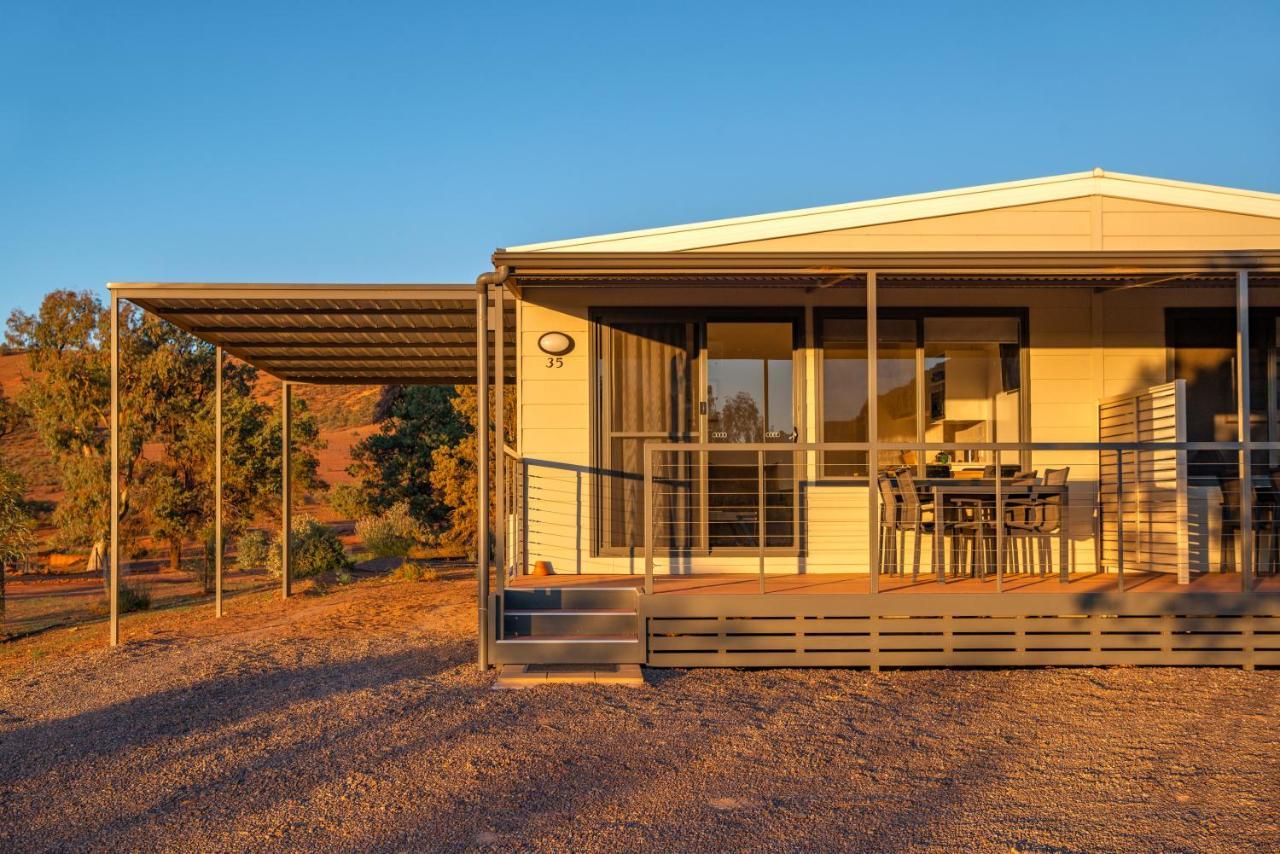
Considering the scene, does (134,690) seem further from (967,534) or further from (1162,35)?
(1162,35)

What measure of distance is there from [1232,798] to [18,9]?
56.1 ft

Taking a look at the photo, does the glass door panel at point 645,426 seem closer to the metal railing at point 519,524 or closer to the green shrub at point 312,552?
the metal railing at point 519,524

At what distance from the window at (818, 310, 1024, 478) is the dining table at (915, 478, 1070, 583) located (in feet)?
2.82

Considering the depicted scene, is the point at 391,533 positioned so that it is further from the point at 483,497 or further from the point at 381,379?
the point at 483,497

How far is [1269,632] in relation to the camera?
646cm

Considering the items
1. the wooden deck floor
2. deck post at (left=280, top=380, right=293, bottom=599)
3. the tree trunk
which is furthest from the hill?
the wooden deck floor

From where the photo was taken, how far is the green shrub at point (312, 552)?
12664 millimetres

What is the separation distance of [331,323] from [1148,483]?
6.47m

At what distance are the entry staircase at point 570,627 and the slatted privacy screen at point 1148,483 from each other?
334 centimetres

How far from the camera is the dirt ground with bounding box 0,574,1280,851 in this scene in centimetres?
362

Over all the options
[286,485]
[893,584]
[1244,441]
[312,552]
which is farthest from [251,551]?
[1244,441]

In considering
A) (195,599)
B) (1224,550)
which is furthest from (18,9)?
(1224,550)

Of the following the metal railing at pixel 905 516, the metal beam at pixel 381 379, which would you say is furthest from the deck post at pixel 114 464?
the metal railing at pixel 905 516

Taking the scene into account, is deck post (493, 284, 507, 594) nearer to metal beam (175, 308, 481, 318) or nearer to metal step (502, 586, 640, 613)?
metal step (502, 586, 640, 613)
